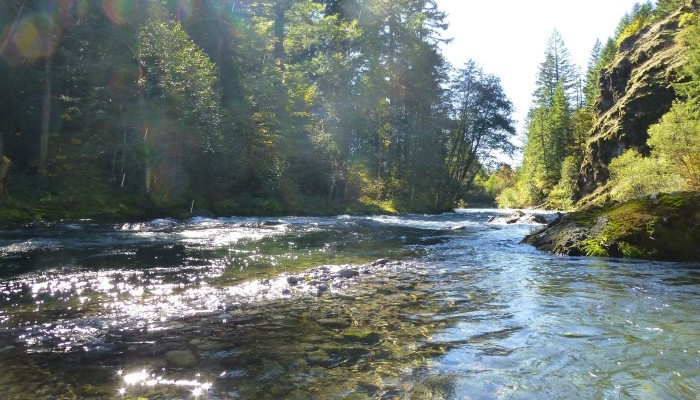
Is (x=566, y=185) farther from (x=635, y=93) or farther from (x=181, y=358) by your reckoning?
(x=181, y=358)

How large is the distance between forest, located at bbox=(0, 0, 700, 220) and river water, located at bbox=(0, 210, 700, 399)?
14303 millimetres

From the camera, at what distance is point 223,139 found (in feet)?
94.7

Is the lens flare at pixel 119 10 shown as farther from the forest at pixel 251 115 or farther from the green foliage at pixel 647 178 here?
the green foliage at pixel 647 178

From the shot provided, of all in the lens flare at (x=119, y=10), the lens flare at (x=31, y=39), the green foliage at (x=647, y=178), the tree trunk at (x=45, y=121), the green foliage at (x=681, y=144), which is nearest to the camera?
the green foliage at (x=681, y=144)

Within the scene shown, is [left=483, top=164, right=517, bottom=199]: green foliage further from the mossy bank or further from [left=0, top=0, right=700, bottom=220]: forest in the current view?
the mossy bank

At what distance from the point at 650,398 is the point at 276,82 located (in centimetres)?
3533

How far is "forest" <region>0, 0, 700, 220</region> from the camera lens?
23.2 m

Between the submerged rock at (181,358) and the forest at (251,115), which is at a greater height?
the forest at (251,115)

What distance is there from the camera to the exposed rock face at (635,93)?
32.2 m

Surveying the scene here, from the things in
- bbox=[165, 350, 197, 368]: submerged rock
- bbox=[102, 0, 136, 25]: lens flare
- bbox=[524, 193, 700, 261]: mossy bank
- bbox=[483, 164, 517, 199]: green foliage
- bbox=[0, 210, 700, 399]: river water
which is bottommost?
bbox=[165, 350, 197, 368]: submerged rock

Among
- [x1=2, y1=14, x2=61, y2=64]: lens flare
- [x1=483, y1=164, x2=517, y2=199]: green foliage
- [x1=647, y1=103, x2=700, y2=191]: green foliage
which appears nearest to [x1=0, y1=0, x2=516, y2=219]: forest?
[x1=2, y1=14, x2=61, y2=64]: lens flare

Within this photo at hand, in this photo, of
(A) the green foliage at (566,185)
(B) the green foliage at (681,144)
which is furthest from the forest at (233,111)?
(B) the green foliage at (681,144)

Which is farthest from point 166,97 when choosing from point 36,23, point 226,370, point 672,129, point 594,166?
point 594,166

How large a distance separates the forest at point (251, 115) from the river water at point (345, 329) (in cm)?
1430
